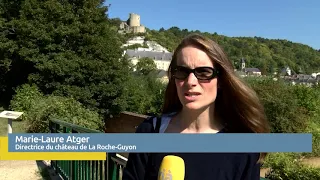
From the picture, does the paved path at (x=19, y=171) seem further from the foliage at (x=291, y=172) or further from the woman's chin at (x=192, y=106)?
the woman's chin at (x=192, y=106)

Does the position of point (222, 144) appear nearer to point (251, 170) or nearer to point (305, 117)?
point (251, 170)

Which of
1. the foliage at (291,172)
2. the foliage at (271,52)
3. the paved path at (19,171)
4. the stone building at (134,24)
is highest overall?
the stone building at (134,24)

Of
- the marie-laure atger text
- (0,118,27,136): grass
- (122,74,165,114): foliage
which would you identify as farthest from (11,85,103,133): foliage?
the marie-laure atger text

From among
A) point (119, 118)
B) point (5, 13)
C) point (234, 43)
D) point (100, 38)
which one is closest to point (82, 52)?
point (100, 38)

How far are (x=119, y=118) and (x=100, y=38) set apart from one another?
505 cm

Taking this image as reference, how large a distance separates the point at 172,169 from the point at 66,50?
20162mm

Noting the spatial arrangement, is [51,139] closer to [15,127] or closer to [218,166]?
[218,166]

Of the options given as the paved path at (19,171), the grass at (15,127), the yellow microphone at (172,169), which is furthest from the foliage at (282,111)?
the yellow microphone at (172,169)

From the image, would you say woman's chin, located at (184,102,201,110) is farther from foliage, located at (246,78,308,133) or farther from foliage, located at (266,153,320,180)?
foliage, located at (246,78,308,133)

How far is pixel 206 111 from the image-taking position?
1.61m

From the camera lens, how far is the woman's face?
155 cm

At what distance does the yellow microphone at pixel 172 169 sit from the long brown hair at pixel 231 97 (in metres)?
0.40

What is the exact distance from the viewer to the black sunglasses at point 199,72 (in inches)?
61.4

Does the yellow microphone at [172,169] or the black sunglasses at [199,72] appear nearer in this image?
the yellow microphone at [172,169]
